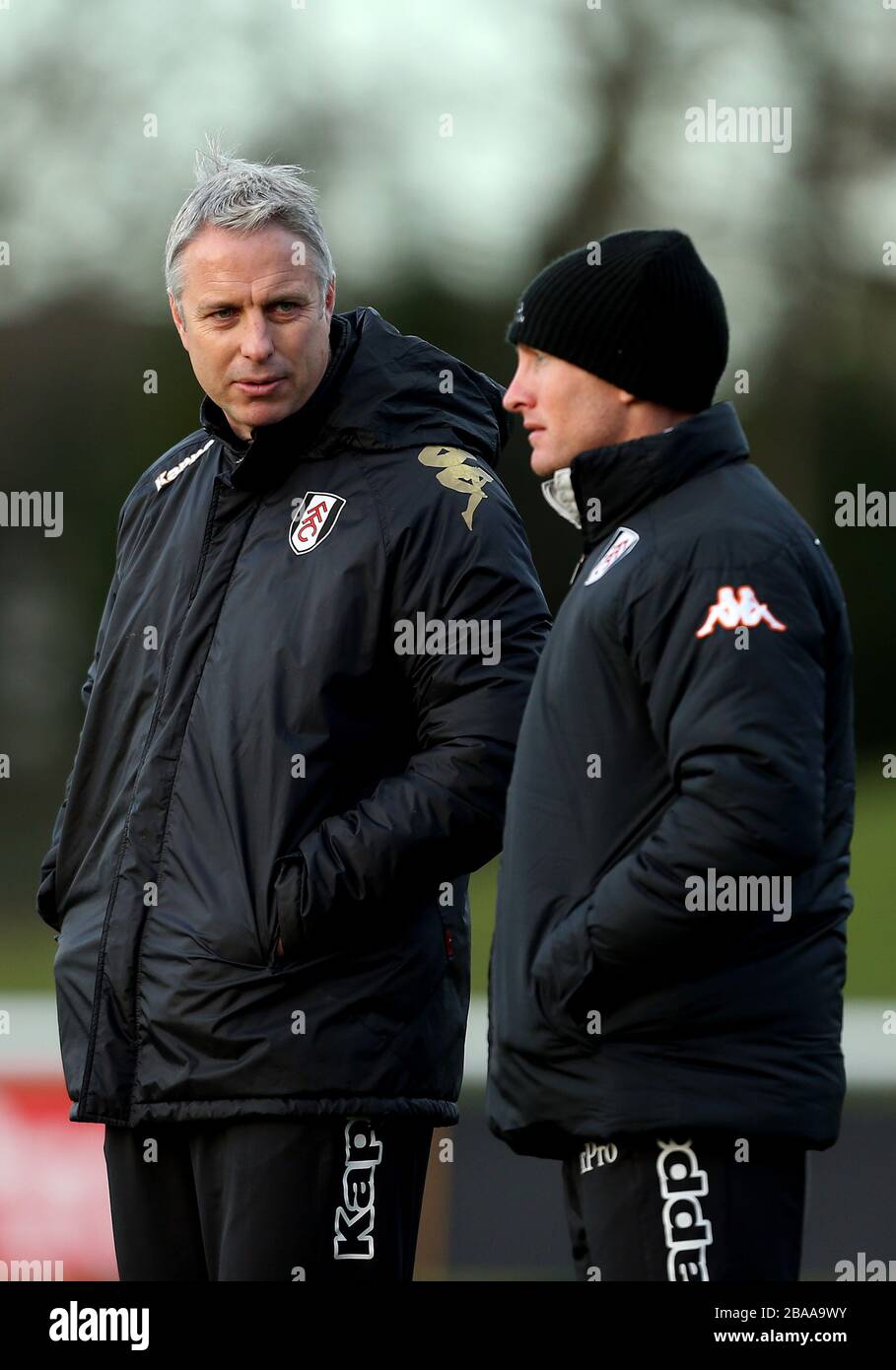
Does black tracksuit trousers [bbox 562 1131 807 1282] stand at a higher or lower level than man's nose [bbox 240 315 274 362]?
lower

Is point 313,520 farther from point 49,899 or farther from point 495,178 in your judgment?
point 495,178

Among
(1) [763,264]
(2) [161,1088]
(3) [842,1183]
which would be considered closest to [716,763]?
(2) [161,1088]

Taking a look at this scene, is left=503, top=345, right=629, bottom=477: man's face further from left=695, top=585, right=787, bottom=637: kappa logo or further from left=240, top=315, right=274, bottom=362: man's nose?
left=240, top=315, right=274, bottom=362: man's nose

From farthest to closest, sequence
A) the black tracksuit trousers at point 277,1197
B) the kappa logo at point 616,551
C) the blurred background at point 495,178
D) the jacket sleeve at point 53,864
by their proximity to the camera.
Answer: the blurred background at point 495,178, the jacket sleeve at point 53,864, the black tracksuit trousers at point 277,1197, the kappa logo at point 616,551

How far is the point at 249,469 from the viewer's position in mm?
2822

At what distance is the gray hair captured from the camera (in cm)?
282

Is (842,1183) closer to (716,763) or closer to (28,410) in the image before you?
(716,763)

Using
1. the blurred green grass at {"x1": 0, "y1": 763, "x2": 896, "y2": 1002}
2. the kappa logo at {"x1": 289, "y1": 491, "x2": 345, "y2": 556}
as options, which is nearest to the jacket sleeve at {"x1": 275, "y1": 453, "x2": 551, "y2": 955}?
the kappa logo at {"x1": 289, "y1": 491, "x2": 345, "y2": 556}

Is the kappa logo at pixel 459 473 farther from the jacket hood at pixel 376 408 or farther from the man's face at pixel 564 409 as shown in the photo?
the man's face at pixel 564 409

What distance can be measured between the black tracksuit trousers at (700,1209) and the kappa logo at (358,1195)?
0.44 meters

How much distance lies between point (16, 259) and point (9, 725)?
2.93 meters

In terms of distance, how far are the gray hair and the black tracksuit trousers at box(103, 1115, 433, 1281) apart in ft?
3.83

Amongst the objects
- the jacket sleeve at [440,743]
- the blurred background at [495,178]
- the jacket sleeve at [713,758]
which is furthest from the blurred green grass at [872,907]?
the jacket sleeve at [713,758]

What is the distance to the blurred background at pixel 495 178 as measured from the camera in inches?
457
